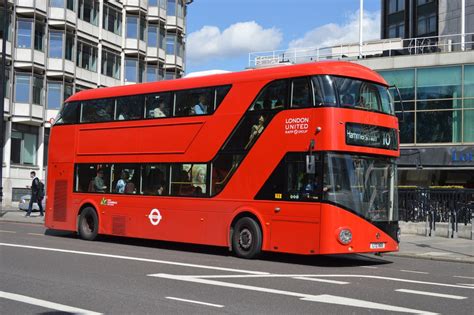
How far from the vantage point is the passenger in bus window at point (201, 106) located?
15969mm

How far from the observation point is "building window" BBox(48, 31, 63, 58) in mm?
46844

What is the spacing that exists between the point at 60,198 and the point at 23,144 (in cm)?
2745

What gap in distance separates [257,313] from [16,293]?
3734 millimetres

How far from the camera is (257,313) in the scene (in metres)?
7.94

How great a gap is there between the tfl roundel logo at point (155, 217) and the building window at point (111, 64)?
38.9 meters

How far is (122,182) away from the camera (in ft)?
59.2

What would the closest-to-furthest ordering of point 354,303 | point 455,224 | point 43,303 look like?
point 43,303, point 354,303, point 455,224

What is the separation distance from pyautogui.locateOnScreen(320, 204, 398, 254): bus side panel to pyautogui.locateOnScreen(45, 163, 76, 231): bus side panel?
9347mm

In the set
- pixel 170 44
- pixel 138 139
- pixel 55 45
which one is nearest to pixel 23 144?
pixel 55 45

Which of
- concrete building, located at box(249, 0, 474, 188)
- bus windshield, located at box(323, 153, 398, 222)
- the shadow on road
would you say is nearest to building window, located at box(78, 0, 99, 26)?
concrete building, located at box(249, 0, 474, 188)

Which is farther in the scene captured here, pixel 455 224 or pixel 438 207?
pixel 438 207

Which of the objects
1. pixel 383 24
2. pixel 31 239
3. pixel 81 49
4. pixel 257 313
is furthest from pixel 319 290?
pixel 383 24

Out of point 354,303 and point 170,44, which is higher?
point 170,44

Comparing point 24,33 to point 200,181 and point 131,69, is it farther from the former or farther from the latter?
point 200,181
